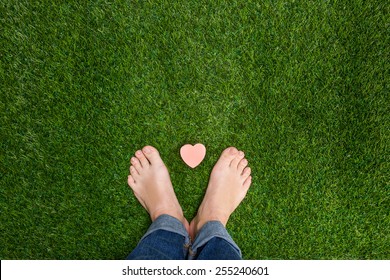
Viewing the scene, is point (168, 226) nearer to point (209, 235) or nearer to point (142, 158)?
point (209, 235)

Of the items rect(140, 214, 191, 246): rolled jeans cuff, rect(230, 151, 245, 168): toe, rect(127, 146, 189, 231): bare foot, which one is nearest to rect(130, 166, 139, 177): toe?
rect(127, 146, 189, 231): bare foot

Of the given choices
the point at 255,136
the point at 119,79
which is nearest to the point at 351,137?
the point at 255,136

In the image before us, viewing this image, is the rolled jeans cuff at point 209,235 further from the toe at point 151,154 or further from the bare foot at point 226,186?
the toe at point 151,154

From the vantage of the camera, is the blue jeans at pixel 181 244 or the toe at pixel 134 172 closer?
the blue jeans at pixel 181 244

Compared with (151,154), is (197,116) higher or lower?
higher

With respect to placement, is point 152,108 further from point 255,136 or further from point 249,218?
point 249,218

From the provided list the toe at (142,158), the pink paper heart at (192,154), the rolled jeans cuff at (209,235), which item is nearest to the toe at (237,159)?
the pink paper heart at (192,154)

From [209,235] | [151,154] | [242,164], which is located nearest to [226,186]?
[242,164]
